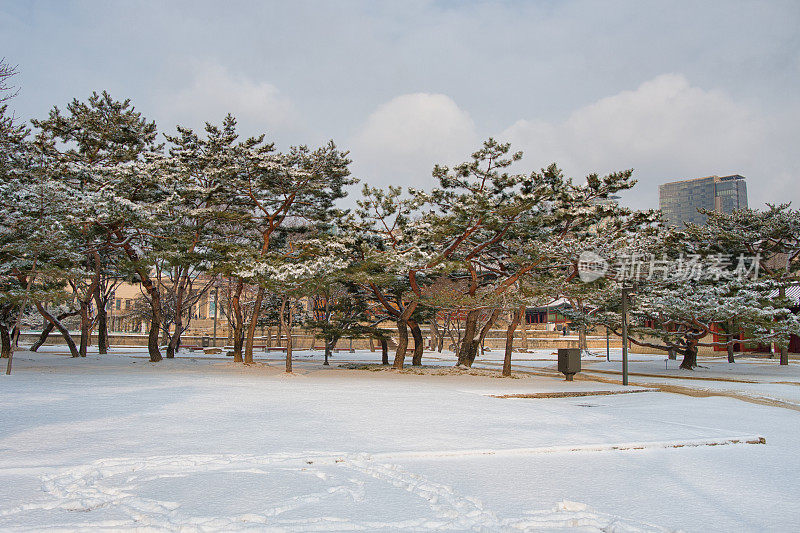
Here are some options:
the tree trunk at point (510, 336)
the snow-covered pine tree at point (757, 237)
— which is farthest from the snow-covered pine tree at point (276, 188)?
the snow-covered pine tree at point (757, 237)

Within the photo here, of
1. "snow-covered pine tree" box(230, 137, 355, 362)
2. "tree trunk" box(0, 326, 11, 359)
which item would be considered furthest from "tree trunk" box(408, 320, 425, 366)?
"tree trunk" box(0, 326, 11, 359)

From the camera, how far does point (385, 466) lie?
5488mm

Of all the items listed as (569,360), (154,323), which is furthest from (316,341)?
(569,360)

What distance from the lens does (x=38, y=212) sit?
17.6m

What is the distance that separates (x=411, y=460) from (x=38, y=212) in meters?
17.2

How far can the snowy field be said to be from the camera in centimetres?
406

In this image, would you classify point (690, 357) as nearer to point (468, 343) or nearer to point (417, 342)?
point (468, 343)

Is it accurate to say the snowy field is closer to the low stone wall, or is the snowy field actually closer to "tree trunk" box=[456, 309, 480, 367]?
"tree trunk" box=[456, 309, 480, 367]

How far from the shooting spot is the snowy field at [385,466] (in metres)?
4.06

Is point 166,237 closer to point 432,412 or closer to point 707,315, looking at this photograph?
point 432,412

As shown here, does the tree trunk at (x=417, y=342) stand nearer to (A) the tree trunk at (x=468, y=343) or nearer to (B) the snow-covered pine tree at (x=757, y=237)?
(A) the tree trunk at (x=468, y=343)

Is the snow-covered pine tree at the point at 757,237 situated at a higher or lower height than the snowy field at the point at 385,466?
higher

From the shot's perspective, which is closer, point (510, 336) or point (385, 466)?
point (385, 466)

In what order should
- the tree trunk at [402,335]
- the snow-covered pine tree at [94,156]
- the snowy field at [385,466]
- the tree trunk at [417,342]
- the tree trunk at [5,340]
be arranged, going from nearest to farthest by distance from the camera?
the snowy field at [385,466], the snow-covered pine tree at [94,156], the tree trunk at [402,335], the tree trunk at [5,340], the tree trunk at [417,342]
